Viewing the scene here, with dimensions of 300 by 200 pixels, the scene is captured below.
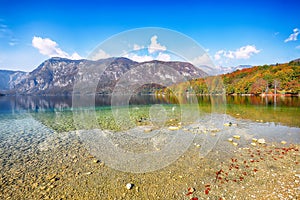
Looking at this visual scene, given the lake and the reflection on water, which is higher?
the reflection on water

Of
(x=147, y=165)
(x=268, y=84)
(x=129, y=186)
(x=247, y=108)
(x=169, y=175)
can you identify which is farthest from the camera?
(x=268, y=84)

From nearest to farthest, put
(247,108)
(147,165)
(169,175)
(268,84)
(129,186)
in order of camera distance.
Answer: (129,186) → (169,175) → (147,165) → (247,108) → (268,84)

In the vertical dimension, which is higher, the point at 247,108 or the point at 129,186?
the point at 247,108

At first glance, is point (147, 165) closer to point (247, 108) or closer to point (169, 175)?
point (169, 175)

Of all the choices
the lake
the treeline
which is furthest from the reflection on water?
the treeline

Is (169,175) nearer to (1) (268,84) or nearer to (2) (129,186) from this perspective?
(2) (129,186)

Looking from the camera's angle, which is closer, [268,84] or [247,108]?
[247,108]

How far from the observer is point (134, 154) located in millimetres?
9023

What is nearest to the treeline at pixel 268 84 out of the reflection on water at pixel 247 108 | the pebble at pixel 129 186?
the reflection on water at pixel 247 108

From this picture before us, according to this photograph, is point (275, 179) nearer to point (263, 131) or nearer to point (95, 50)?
point (263, 131)

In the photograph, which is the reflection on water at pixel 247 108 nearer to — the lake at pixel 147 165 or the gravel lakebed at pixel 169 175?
the lake at pixel 147 165

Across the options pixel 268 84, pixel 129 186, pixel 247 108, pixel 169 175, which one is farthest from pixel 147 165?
pixel 268 84

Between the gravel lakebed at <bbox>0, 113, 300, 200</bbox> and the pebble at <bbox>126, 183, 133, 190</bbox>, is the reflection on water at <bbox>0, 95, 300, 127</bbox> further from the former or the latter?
the pebble at <bbox>126, 183, 133, 190</bbox>

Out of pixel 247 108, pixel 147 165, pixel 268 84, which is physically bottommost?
pixel 147 165
